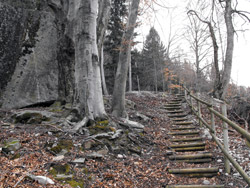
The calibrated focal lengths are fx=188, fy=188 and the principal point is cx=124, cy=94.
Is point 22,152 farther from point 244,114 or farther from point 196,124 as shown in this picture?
point 244,114

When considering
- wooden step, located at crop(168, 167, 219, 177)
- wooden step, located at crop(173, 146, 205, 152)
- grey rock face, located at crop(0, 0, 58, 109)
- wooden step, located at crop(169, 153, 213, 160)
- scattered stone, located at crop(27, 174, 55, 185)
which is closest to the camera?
scattered stone, located at crop(27, 174, 55, 185)

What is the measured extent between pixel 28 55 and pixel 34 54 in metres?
0.21

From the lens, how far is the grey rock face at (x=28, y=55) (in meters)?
6.35

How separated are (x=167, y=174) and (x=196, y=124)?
389cm

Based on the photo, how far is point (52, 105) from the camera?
22.1ft

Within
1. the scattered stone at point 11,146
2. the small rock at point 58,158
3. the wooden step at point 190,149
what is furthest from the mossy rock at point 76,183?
the wooden step at point 190,149

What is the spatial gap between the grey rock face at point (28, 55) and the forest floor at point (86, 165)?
160 centimetres

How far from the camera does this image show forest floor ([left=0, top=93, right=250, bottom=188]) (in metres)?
2.71

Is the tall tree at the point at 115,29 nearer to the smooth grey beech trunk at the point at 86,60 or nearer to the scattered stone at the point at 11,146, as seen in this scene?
the smooth grey beech trunk at the point at 86,60

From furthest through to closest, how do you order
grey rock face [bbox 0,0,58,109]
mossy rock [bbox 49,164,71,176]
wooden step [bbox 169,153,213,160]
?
grey rock face [bbox 0,0,58,109] < wooden step [bbox 169,153,213,160] < mossy rock [bbox 49,164,71,176]

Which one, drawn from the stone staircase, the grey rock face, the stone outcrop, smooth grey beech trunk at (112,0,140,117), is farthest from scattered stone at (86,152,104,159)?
the grey rock face

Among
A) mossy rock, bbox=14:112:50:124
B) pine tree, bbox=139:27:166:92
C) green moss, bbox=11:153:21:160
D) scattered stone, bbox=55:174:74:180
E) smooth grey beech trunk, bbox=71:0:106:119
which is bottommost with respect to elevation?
scattered stone, bbox=55:174:74:180

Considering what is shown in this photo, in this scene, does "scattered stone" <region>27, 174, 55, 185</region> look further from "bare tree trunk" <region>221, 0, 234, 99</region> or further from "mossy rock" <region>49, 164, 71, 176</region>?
"bare tree trunk" <region>221, 0, 234, 99</region>

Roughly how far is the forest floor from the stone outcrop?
5.47 feet
